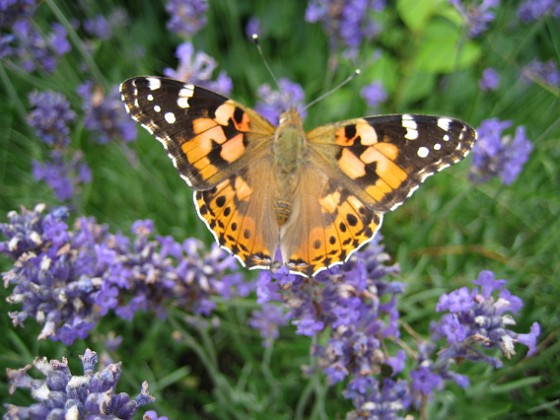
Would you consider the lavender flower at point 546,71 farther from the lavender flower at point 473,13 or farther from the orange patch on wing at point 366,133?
the orange patch on wing at point 366,133

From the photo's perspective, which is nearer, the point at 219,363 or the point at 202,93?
the point at 202,93

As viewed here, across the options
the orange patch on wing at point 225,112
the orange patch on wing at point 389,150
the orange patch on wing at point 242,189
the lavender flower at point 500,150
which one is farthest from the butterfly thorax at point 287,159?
the lavender flower at point 500,150

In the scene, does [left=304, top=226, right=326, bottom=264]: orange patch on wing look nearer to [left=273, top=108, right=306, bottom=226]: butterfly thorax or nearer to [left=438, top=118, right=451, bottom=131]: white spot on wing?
[left=273, top=108, right=306, bottom=226]: butterfly thorax

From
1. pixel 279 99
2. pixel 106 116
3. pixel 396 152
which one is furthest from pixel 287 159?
pixel 106 116

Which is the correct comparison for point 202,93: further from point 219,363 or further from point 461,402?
point 219,363

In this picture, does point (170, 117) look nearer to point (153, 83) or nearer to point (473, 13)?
point (153, 83)

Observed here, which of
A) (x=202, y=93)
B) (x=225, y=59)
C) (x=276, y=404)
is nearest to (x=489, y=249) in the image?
(x=276, y=404)

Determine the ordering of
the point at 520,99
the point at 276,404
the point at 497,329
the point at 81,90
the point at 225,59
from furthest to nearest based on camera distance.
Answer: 1. the point at 225,59
2. the point at 520,99
3. the point at 81,90
4. the point at 276,404
5. the point at 497,329
